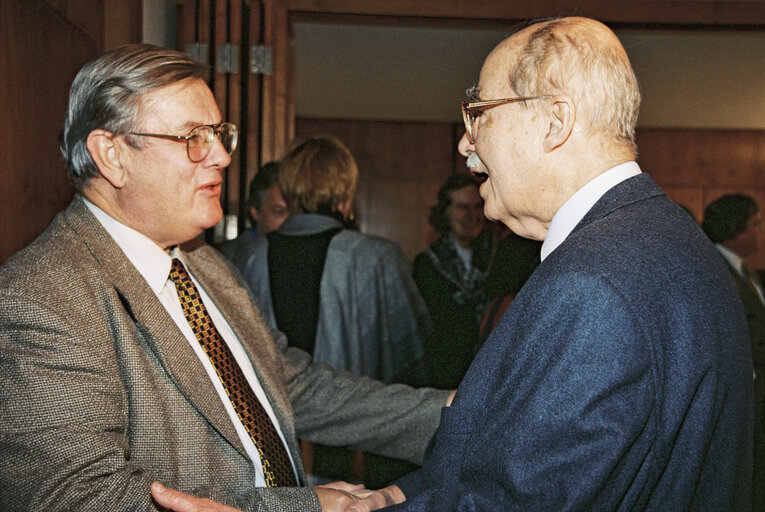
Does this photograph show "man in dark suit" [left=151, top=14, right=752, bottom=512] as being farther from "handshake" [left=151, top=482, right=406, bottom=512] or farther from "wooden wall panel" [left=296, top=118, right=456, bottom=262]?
"wooden wall panel" [left=296, top=118, right=456, bottom=262]

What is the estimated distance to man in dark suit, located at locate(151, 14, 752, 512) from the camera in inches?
36.1

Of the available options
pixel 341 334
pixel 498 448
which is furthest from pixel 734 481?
pixel 341 334

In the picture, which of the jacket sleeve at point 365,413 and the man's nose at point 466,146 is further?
the jacket sleeve at point 365,413

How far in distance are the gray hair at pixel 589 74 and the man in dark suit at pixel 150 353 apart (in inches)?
32.9

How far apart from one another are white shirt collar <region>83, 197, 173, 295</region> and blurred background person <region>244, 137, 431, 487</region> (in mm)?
1214

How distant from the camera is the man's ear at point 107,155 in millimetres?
1561

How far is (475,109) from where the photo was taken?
1.29 metres

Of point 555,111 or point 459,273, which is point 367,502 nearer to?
point 555,111

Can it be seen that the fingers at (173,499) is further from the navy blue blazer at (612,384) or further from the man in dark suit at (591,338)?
the navy blue blazer at (612,384)

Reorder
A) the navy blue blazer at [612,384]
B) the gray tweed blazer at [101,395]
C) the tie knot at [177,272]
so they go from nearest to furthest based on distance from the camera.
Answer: the navy blue blazer at [612,384]
the gray tweed blazer at [101,395]
the tie knot at [177,272]

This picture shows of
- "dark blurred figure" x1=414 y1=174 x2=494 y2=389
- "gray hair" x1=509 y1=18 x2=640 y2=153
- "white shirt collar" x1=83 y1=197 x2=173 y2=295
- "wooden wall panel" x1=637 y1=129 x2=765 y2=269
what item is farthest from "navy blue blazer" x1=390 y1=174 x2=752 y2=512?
"wooden wall panel" x1=637 y1=129 x2=765 y2=269

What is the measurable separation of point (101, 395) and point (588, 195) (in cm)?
94

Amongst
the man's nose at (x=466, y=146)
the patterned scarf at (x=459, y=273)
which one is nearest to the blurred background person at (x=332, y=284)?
the patterned scarf at (x=459, y=273)

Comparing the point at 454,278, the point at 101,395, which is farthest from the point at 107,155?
the point at 454,278
